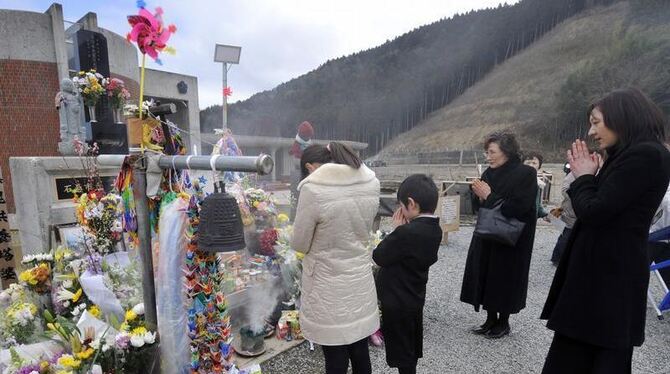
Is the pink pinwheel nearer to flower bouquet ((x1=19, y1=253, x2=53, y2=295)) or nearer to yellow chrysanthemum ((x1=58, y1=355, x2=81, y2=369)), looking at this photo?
yellow chrysanthemum ((x1=58, y1=355, x2=81, y2=369))

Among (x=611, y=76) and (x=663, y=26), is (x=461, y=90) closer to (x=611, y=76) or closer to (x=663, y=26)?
(x=663, y=26)

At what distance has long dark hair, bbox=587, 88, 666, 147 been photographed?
1.66m

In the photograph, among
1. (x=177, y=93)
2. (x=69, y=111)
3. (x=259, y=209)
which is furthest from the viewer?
(x=177, y=93)

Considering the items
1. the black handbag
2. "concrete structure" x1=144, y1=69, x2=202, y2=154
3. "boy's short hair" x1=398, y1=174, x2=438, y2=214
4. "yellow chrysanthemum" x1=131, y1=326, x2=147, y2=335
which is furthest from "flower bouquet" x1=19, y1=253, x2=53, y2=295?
"concrete structure" x1=144, y1=69, x2=202, y2=154

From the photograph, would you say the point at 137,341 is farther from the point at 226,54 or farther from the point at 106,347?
the point at 226,54

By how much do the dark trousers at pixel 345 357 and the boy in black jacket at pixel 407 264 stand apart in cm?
27

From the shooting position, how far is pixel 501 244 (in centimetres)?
308

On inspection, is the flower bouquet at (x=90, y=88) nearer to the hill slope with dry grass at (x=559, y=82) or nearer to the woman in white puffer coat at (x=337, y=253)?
the woman in white puffer coat at (x=337, y=253)

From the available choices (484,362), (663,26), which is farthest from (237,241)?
(663,26)

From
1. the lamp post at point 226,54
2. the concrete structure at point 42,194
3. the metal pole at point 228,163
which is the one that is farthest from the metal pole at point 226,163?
the lamp post at point 226,54

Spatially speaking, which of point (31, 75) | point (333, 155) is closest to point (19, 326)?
point (333, 155)

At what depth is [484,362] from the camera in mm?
2947

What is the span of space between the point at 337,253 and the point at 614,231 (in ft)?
4.55

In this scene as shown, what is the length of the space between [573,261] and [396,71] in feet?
294
